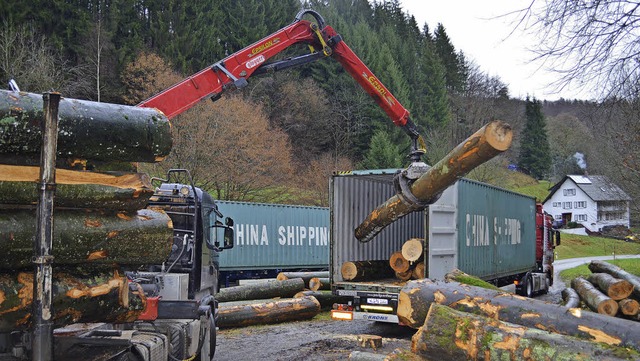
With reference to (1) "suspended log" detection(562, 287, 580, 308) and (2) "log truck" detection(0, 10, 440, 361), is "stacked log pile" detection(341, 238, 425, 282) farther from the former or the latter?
(1) "suspended log" detection(562, 287, 580, 308)

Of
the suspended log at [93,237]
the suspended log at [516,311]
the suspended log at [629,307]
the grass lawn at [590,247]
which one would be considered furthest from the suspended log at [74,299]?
the grass lawn at [590,247]

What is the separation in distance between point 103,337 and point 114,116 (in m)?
2.00

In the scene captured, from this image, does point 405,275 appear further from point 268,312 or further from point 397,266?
point 268,312

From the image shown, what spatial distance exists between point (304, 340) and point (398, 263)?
2.14 m

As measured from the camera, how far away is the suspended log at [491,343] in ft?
16.3

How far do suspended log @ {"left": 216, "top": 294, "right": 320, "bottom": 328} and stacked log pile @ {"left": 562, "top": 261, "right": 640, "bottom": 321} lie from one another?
5491 mm

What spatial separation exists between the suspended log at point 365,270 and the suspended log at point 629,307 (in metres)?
4.12

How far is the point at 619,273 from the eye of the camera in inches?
571

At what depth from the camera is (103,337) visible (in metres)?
5.31

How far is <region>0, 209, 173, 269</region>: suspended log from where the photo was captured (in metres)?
4.02

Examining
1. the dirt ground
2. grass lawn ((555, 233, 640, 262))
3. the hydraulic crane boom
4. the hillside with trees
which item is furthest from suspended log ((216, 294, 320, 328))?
grass lawn ((555, 233, 640, 262))

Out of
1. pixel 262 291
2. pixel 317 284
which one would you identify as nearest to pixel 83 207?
pixel 262 291

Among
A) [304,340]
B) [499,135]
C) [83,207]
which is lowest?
[304,340]

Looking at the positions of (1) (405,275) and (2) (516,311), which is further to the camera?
(1) (405,275)
